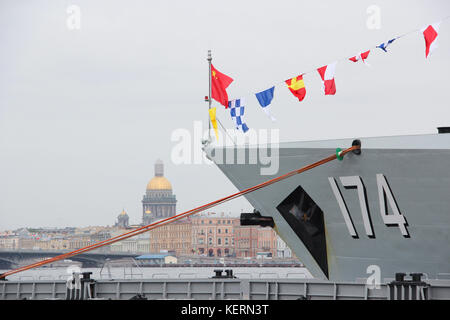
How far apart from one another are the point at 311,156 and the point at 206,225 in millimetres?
150394

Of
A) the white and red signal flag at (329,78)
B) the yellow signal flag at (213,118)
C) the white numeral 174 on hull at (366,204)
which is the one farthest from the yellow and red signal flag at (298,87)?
the white numeral 174 on hull at (366,204)

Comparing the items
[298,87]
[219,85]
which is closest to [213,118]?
[219,85]

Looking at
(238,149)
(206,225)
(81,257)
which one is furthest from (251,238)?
(238,149)

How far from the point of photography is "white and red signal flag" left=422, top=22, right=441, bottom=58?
54.1 feet

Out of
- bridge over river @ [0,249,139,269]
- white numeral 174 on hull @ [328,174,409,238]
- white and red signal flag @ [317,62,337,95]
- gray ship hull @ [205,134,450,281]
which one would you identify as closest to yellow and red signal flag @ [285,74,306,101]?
white and red signal flag @ [317,62,337,95]

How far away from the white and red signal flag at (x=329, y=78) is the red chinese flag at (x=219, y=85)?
107 inches

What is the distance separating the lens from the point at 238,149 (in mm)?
19062

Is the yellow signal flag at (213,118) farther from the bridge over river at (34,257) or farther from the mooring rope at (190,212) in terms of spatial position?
the bridge over river at (34,257)

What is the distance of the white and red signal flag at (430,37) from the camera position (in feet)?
54.1

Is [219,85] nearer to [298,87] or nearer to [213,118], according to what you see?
[213,118]

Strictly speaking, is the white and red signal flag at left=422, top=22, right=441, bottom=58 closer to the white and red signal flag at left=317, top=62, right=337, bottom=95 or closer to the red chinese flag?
the white and red signal flag at left=317, top=62, right=337, bottom=95

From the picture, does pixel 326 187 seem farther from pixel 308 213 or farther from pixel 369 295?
pixel 369 295

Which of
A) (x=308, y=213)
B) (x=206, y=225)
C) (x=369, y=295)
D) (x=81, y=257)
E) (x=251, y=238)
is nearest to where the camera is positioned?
(x=369, y=295)
